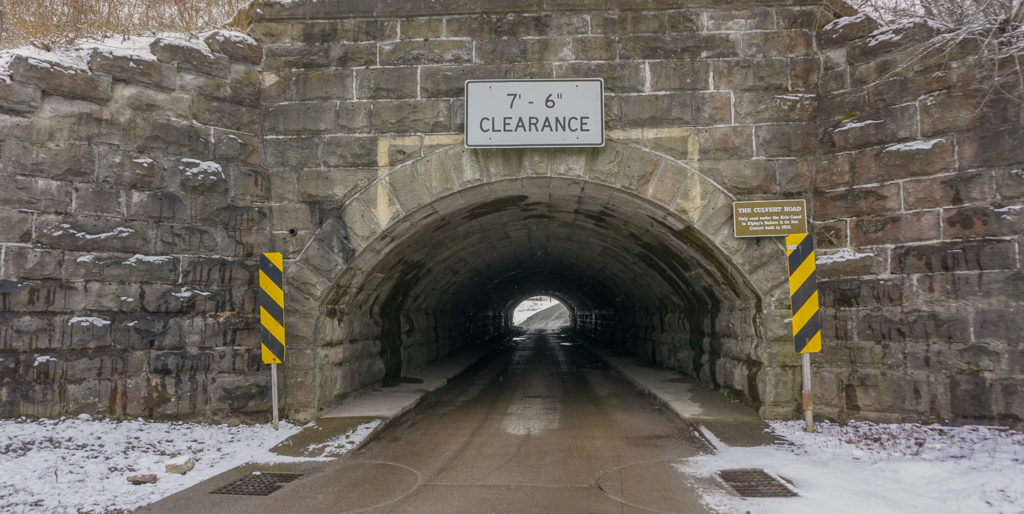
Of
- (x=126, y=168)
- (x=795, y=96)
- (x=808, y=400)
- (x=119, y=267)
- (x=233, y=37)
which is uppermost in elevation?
(x=233, y=37)

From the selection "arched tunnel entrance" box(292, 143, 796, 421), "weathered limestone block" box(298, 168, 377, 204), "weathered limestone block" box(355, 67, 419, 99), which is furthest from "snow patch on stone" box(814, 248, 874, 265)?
"weathered limestone block" box(298, 168, 377, 204)

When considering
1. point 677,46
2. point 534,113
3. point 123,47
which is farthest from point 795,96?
point 123,47

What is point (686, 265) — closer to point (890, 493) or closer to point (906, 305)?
point (906, 305)

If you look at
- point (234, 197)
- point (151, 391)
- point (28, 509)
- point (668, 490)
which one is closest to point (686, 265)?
point (668, 490)

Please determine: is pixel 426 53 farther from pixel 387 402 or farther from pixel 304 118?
pixel 387 402

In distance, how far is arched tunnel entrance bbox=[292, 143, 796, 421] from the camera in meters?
7.48

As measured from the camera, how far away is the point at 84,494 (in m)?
4.59

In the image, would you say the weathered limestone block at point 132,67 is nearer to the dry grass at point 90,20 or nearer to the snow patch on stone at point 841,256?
the dry grass at point 90,20

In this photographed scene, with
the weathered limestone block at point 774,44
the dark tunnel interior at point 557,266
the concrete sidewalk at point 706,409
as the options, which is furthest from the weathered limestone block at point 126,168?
the weathered limestone block at point 774,44

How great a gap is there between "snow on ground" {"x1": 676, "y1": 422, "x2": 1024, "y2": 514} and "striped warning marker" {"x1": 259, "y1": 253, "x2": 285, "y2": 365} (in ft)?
14.7

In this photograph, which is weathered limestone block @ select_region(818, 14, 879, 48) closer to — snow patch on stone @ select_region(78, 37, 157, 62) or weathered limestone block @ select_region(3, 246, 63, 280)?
snow patch on stone @ select_region(78, 37, 157, 62)

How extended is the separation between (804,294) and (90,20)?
8636 mm

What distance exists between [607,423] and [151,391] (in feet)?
17.4

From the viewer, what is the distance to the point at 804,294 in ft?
21.9
